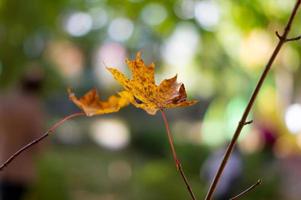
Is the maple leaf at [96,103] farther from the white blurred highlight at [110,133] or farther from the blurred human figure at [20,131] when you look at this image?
the white blurred highlight at [110,133]

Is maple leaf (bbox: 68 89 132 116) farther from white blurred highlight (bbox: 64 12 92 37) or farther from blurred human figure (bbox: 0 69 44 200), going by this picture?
blurred human figure (bbox: 0 69 44 200)

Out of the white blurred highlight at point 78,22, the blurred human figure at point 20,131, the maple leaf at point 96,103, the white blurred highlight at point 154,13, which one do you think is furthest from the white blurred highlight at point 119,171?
the maple leaf at point 96,103

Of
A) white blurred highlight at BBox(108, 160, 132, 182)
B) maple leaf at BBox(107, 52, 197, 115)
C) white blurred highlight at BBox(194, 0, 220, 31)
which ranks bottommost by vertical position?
maple leaf at BBox(107, 52, 197, 115)

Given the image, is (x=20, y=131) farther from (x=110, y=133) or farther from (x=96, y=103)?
(x=110, y=133)

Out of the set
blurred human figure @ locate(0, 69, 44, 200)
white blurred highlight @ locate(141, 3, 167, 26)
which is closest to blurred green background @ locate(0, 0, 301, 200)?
white blurred highlight @ locate(141, 3, 167, 26)

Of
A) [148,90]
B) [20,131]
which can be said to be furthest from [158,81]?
[20,131]

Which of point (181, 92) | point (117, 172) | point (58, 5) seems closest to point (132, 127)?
point (117, 172)

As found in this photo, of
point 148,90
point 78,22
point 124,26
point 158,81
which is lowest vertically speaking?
point 148,90
